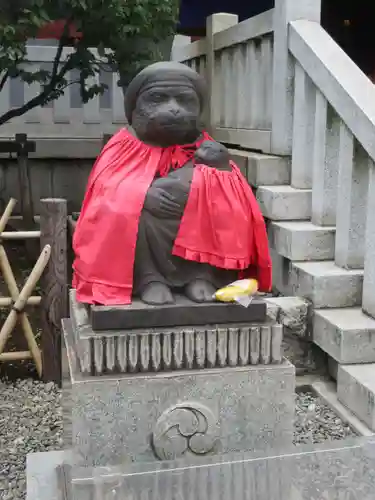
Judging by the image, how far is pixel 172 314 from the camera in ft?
6.88

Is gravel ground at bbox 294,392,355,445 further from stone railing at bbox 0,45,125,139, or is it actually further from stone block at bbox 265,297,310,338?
stone railing at bbox 0,45,125,139

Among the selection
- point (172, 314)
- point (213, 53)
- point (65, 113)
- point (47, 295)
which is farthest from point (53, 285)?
point (65, 113)

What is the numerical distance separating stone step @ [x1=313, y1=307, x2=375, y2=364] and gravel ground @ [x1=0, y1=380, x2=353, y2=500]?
31cm

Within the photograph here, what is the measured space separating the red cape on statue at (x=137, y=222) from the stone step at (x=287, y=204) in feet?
4.95

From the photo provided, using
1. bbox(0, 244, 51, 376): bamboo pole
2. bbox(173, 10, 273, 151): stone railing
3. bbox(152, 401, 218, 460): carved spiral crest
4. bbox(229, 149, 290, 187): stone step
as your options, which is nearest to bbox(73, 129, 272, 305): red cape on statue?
bbox(152, 401, 218, 460): carved spiral crest

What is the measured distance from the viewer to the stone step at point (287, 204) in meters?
3.74

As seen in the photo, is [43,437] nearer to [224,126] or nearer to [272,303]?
Result: [272,303]

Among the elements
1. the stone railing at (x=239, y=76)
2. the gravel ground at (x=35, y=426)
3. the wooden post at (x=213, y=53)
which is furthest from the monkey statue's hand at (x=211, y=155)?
the wooden post at (x=213, y=53)

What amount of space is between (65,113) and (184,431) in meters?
4.52

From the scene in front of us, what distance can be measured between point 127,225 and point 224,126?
3102 mm

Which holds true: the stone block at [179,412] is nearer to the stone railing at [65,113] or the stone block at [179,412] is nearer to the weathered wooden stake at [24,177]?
the weathered wooden stake at [24,177]

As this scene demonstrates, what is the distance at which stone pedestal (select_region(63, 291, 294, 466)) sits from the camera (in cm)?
204

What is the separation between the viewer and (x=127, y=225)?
82.9 inches

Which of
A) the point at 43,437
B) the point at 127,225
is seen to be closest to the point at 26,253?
the point at 43,437
